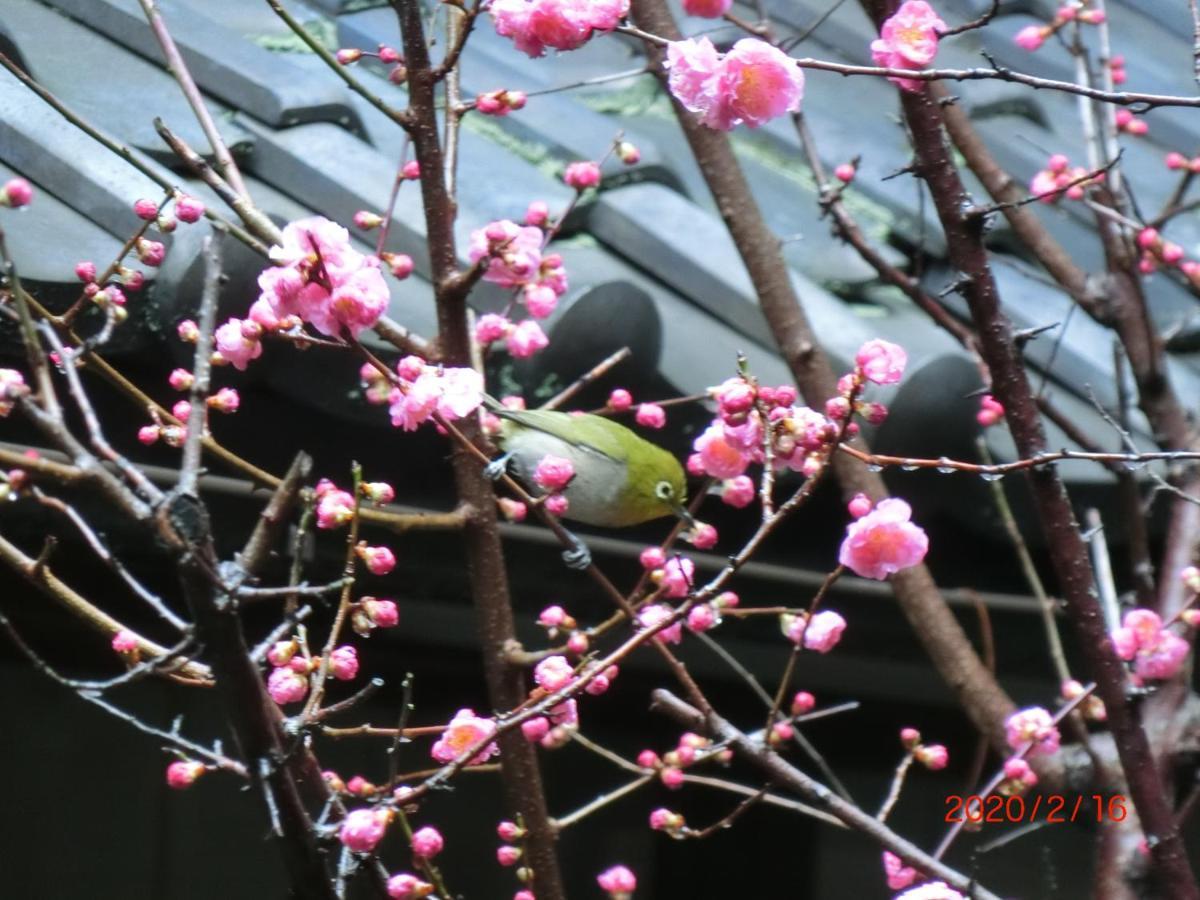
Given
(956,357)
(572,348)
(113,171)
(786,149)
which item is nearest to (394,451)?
(572,348)

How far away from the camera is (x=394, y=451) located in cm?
191

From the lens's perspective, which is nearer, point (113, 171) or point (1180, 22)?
point (113, 171)

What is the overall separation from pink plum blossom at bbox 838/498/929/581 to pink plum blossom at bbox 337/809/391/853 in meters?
0.48

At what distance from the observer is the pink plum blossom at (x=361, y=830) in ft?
3.61

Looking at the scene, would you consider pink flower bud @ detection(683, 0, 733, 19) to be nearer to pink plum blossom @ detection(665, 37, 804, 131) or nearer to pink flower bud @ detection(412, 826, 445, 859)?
pink plum blossom @ detection(665, 37, 804, 131)

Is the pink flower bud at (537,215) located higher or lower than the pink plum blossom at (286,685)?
higher

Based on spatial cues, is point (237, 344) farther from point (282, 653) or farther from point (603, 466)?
point (603, 466)

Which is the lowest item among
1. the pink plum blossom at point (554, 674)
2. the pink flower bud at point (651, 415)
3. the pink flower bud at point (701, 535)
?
the pink plum blossom at point (554, 674)

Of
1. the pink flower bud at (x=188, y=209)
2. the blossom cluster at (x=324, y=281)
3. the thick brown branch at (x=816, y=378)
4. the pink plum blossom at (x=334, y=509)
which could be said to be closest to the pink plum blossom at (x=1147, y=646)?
the thick brown branch at (x=816, y=378)

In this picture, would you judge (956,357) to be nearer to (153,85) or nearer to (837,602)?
(837,602)

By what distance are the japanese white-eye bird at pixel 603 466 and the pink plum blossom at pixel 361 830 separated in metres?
0.81

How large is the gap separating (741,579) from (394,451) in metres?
0.62

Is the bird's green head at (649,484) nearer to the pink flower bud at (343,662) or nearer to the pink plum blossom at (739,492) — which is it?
the pink plum blossom at (739,492)

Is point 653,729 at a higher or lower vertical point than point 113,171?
lower
